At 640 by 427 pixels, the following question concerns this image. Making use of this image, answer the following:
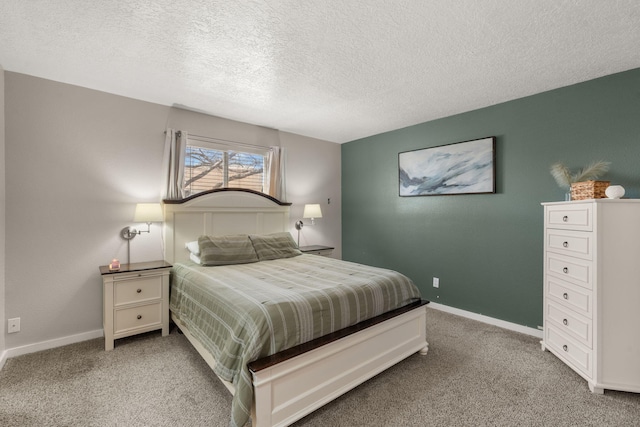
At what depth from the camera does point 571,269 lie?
2.38 metres

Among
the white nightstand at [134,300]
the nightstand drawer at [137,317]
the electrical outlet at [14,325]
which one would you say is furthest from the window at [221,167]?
the electrical outlet at [14,325]

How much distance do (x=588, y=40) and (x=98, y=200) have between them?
4.55 metres

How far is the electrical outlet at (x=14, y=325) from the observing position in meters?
2.55

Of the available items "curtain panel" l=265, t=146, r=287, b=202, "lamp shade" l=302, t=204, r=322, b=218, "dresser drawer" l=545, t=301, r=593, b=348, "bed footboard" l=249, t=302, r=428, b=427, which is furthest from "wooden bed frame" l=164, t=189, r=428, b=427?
"lamp shade" l=302, t=204, r=322, b=218

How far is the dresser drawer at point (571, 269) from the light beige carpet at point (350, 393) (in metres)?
0.77

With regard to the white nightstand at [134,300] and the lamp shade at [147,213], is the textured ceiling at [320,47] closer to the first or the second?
the lamp shade at [147,213]

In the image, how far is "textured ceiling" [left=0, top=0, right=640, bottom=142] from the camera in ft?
5.84

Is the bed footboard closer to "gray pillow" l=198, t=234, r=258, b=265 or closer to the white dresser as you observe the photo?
the white dresser

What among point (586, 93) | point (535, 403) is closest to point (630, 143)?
point (586, 93)

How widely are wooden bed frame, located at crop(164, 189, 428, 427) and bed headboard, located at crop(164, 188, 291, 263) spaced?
0.01 metres

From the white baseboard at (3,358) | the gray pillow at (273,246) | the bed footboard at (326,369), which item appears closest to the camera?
the bed footboard at (326,369)

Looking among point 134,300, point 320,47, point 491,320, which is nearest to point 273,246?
point 134,300

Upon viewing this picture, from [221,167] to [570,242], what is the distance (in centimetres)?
391

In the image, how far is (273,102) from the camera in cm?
331
